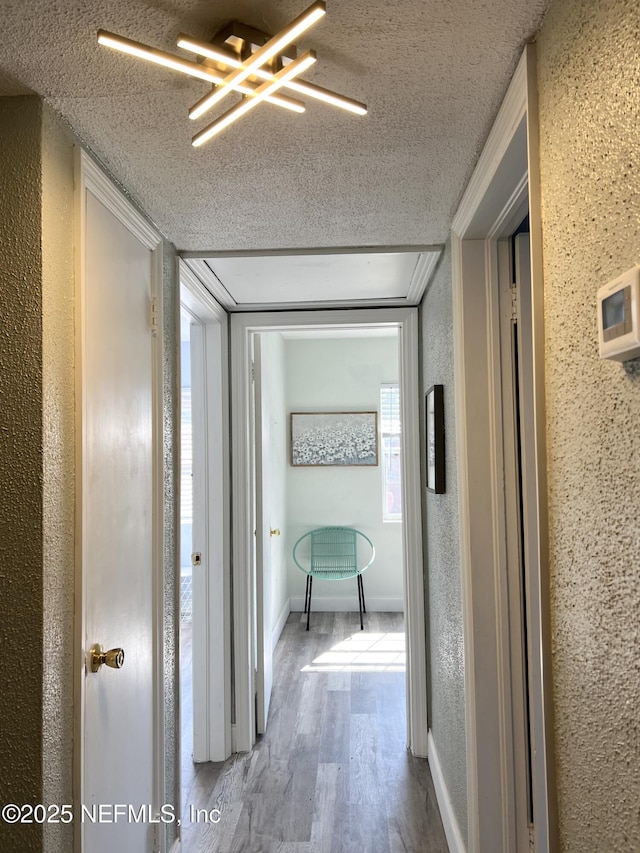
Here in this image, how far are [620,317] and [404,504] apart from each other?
231 cm

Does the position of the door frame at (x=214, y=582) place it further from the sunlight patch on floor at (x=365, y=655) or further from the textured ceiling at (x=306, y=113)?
the sunlight patch on floor at (x=365, y=655)

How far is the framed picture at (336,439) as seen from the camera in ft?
17.5

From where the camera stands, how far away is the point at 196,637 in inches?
111

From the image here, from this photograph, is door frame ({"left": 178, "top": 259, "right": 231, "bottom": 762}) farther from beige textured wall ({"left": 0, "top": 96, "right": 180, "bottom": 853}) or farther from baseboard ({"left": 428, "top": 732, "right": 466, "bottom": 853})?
beige textured wall ({"left": 0, "top": 96, "right": 180, "bottom": 853})

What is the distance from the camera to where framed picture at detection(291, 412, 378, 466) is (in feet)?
17.5

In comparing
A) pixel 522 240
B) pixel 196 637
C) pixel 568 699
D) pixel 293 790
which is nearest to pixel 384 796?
pixel 293 790

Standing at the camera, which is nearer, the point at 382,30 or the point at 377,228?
the point at 382,30

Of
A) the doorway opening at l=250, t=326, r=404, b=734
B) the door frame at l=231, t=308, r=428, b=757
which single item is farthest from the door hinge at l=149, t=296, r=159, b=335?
the doorway opening at l=250, t=326, r=404, b=734

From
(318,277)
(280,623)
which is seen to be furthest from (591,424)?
(280,623)

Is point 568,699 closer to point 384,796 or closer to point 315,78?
point 315,78

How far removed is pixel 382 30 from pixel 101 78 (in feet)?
1.81

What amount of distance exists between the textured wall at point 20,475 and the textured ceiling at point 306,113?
21cm

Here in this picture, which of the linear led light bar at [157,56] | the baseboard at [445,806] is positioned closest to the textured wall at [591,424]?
the linear led light bar at [157,56]

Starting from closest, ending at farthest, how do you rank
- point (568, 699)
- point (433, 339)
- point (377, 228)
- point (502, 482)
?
point (568, 699), point (502, 482), point (377, 228), point (433, 339)
